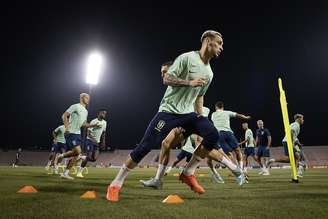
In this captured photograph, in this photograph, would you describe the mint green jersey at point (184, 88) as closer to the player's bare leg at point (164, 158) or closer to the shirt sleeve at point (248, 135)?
the player's bare leg at point (164, 158)

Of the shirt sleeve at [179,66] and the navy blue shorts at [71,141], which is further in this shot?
the navy blue shorts at [71,141]

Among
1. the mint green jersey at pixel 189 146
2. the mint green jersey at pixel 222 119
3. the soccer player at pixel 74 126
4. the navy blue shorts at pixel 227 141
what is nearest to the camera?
the soccer player at pixel 74 126

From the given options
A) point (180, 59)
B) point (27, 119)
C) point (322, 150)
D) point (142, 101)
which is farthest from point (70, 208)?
point (27, 119)

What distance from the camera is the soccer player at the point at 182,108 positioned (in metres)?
4.39

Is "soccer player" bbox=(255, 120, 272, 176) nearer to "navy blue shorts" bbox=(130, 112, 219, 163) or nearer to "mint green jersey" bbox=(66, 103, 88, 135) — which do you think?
"mint green jersey" bbox=(66, 103, 88, 135)

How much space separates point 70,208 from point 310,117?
53624mm

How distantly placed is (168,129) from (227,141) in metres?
7.01

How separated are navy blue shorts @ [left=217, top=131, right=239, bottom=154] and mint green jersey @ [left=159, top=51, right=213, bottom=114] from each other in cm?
645

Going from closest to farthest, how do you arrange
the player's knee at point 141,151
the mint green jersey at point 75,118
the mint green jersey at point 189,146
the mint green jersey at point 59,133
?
1. the player's knee at point 141,151
2. the mint green jersey at point 75,118
3. the mint green jersey at point 189,146
4. the mint green jersey at point 59,133

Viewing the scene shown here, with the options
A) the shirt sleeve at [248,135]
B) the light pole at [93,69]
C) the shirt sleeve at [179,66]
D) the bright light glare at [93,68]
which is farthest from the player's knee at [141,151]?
the bright light glare at [93,68]

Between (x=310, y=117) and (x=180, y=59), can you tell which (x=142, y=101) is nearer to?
(x=310, y=117)

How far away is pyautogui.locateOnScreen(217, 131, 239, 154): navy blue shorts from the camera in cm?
1098

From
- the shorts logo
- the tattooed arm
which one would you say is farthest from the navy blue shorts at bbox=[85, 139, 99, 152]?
the tattooed arm

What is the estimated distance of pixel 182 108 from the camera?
4.68 meters
